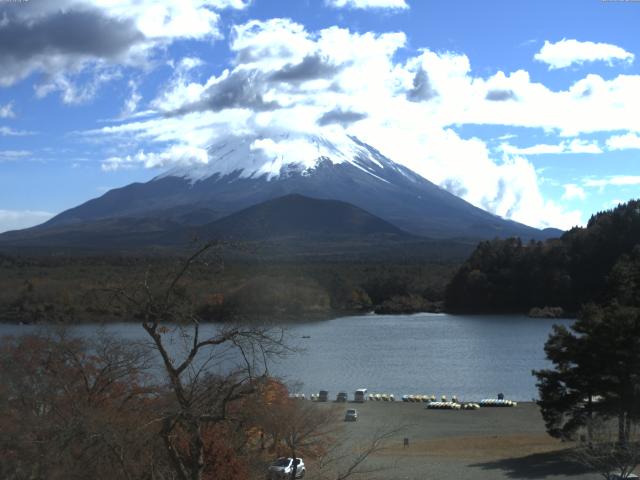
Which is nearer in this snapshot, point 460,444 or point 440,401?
point 460,444

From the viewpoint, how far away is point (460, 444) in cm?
2089

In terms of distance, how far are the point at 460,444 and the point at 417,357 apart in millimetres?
18774

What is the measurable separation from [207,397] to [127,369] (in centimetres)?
453

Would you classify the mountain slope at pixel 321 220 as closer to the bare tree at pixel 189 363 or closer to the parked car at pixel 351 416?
the parked car at pixel 351 416

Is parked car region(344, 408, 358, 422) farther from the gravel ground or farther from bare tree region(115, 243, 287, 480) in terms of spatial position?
bare tree region(115, 243, 287, 480)

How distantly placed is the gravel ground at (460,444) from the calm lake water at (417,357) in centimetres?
303

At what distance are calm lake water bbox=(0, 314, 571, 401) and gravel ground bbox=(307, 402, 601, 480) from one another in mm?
3034

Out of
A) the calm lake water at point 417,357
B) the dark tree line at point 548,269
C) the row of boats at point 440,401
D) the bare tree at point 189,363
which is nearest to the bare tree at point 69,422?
the bare tree at point 189,363

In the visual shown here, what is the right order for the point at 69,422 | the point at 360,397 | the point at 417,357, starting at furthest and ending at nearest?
the point at 417,357 → the point at 360,397 → the point at 69,422

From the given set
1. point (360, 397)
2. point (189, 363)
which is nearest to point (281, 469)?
point (189, 363)

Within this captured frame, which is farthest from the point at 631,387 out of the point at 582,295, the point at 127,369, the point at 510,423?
the point at 582,295

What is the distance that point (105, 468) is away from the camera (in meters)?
7.05

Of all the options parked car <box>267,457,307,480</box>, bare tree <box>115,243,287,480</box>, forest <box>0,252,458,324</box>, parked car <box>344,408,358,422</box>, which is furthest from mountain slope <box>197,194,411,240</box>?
bare tree <box>115,243,287,480</box>

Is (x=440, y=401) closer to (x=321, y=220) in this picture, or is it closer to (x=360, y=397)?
(x=360, y=397)
